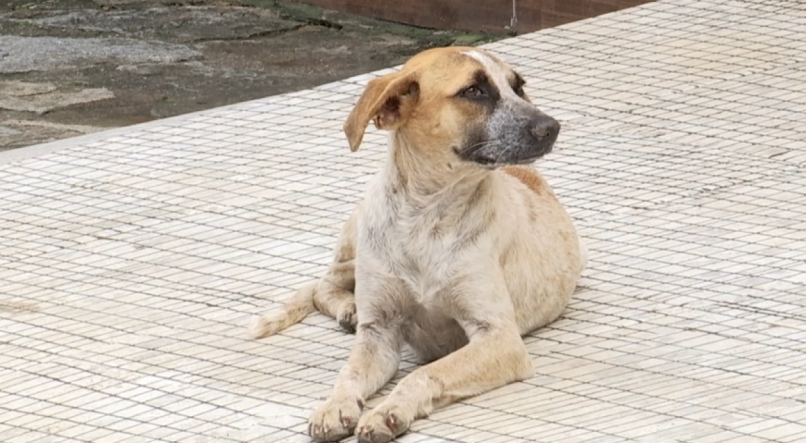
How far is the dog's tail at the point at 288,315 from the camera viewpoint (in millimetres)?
5137

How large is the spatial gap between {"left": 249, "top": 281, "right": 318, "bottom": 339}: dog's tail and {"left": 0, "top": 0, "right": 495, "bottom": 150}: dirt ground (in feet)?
11.5

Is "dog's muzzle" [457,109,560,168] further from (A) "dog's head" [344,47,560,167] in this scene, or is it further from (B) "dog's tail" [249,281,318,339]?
(B) "dog's tail" [249,281,318,339]

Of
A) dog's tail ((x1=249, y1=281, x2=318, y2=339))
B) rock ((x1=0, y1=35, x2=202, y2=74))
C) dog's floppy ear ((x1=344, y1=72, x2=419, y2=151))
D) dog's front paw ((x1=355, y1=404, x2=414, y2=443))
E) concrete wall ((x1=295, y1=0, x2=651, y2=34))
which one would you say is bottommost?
dog's tail ((x1=249, y1=281, x2=318, y2=339))

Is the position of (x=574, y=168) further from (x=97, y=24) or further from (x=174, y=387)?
(x=97, y=24)

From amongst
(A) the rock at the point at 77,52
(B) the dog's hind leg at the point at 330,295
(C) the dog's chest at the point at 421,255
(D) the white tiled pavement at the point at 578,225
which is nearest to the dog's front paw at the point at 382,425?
(D) the white tiled pavement at the point at 578,225

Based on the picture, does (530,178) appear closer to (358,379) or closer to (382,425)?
(358,379)

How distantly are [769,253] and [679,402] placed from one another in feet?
4.49

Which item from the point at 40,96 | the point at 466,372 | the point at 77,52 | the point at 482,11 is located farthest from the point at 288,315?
the point at 77,52

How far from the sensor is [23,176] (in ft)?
23.1

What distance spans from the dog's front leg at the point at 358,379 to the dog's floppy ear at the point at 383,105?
579mm

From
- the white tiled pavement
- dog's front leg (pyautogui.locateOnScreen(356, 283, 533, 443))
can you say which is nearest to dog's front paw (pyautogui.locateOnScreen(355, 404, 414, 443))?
dog's front leg (pyautogui.locateOnScreen(356, 283, 533, 443))

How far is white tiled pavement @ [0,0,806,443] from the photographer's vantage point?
445 centimetres

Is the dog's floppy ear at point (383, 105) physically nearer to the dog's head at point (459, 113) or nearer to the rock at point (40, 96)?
the dog's head at point (459, 113)

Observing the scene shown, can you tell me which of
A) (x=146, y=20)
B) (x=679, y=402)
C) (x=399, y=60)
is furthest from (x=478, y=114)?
(x=146, y=20)
